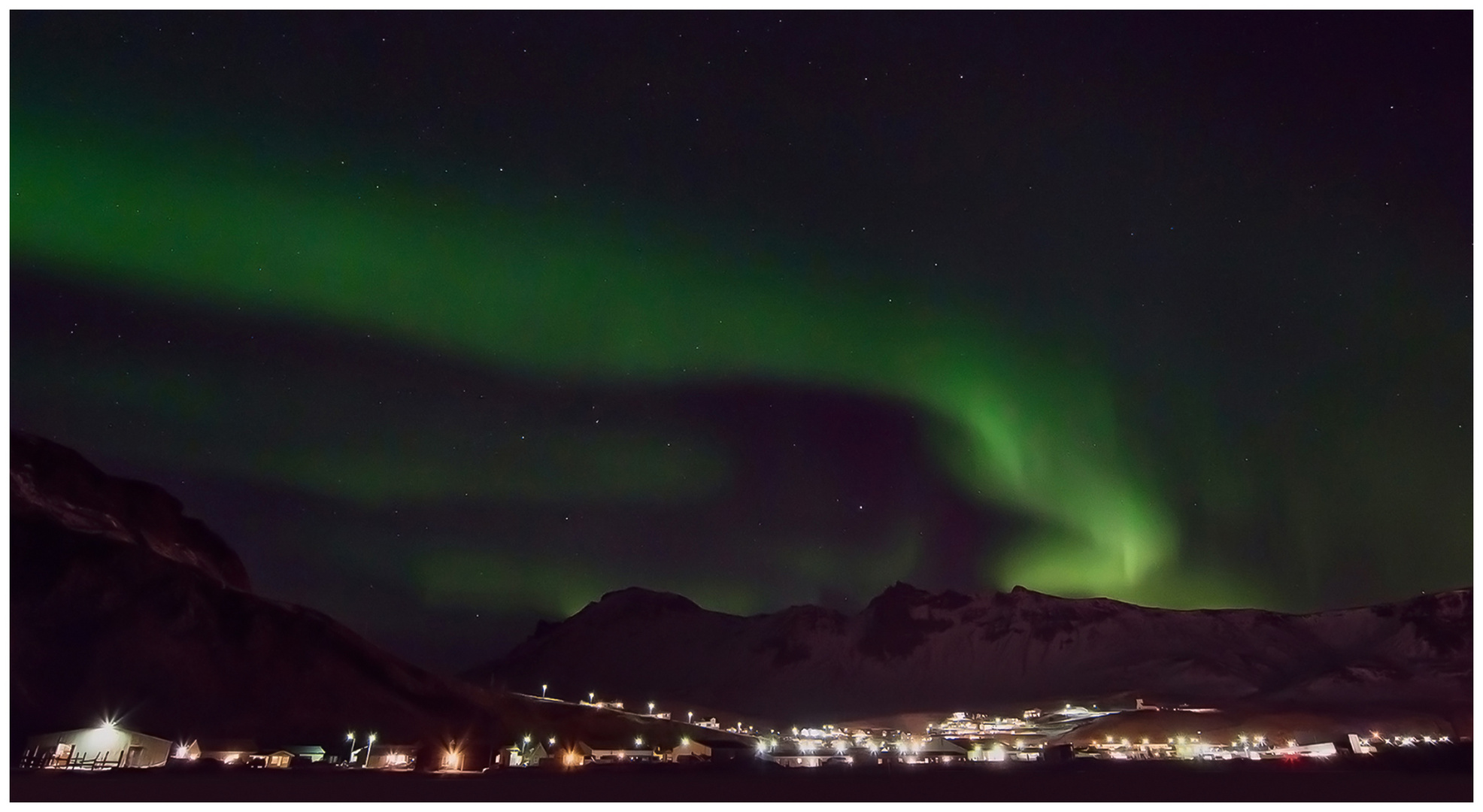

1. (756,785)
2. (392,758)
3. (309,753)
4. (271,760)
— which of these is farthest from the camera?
(309,753)

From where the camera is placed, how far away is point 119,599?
196125mm

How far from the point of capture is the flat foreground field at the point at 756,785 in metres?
94.5

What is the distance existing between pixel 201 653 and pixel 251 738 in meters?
25.7

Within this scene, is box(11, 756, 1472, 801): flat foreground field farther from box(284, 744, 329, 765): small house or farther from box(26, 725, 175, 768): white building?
box(284, 744, 329, 765): small house

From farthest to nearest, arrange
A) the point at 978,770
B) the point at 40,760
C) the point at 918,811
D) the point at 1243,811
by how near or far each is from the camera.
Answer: the point at 978,770 < the point at 40,760 < the point at 1243,811 < the point at 918,811

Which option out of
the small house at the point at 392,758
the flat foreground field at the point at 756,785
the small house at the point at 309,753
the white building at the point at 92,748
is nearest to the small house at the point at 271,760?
the small house at the point at 309,753

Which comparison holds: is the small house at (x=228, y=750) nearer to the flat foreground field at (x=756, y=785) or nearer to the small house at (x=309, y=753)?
the small house at (x=309, y=753)

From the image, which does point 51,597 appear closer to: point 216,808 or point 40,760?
point 40,760

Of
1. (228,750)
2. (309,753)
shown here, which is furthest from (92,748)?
(228,750)

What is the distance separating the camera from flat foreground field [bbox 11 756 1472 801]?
94.5 metres

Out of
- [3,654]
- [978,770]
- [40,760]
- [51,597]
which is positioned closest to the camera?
[3,654]

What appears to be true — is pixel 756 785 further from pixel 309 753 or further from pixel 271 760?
pixel 309 753

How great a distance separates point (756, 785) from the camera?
116m

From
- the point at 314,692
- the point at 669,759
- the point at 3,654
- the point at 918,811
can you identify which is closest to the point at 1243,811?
the point at 918,811
